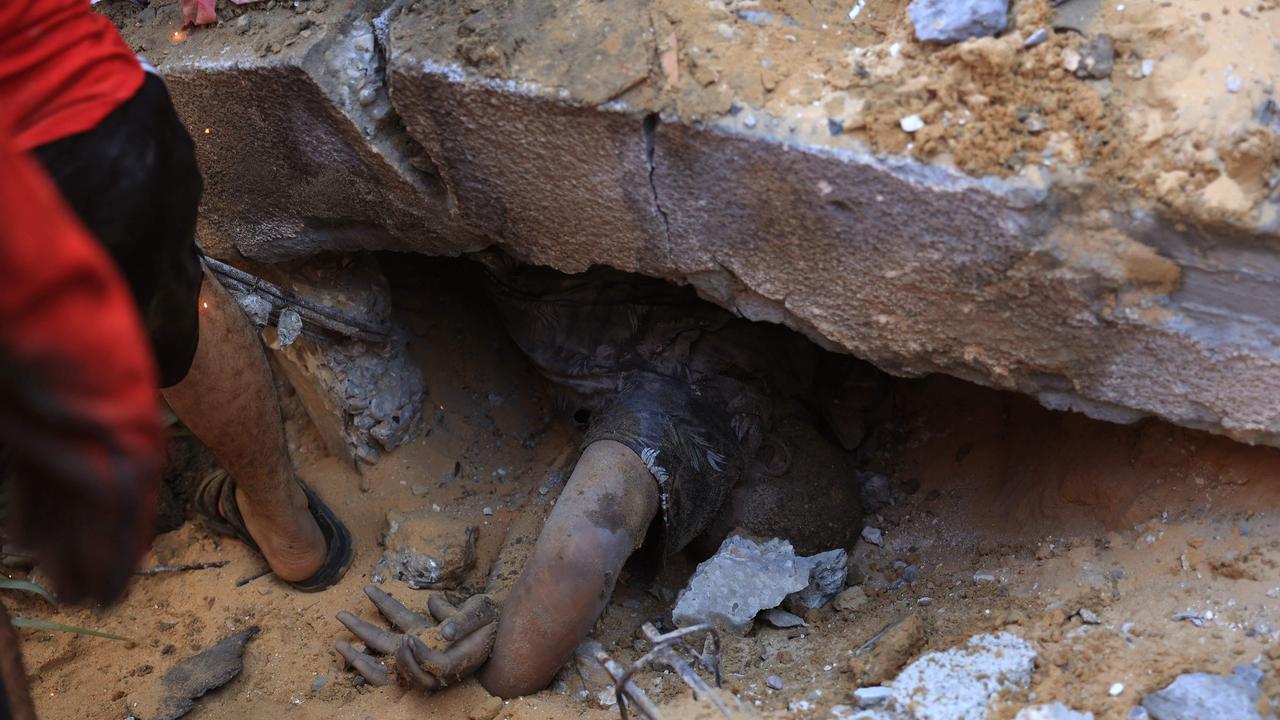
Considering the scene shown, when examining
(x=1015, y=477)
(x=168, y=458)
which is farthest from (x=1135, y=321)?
(x=168, y=458)

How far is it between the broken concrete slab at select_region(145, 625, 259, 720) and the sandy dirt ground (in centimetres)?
3

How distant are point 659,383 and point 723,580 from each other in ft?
1.48

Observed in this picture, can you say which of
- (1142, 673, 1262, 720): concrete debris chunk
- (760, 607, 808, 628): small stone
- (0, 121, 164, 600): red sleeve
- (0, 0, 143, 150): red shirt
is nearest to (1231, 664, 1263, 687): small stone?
(1142, 673, 1262, 720): concrete debris chunk

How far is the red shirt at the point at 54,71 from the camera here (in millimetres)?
1221

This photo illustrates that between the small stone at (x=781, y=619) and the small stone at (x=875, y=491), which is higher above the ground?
the small stone at (x=781, y=619)

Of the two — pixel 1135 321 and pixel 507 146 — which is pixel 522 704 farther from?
pixel 1135 321

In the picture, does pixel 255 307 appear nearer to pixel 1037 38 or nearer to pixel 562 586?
pixel 562 586

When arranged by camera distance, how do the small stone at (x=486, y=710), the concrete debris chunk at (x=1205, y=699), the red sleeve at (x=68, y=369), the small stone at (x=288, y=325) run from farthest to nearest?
1. the small stone at (x=288, y=325)
2. the small stone at (x=486, y=710)
3. the concrete debris chunk at (x=1205, y=699)
4. the red sleeve at (x=68, y=369)

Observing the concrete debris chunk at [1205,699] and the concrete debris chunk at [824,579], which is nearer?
the concrete debris chunk at [1205,699]

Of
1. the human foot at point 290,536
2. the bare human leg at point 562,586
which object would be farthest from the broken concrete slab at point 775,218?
the human foot at point 290,536

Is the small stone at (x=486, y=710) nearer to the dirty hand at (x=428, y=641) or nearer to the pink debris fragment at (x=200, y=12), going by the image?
the dirty hand at (x=428, y=641)

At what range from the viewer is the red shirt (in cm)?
122

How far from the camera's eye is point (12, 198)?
80 cm

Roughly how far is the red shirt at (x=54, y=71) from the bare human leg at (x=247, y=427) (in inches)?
26.3
